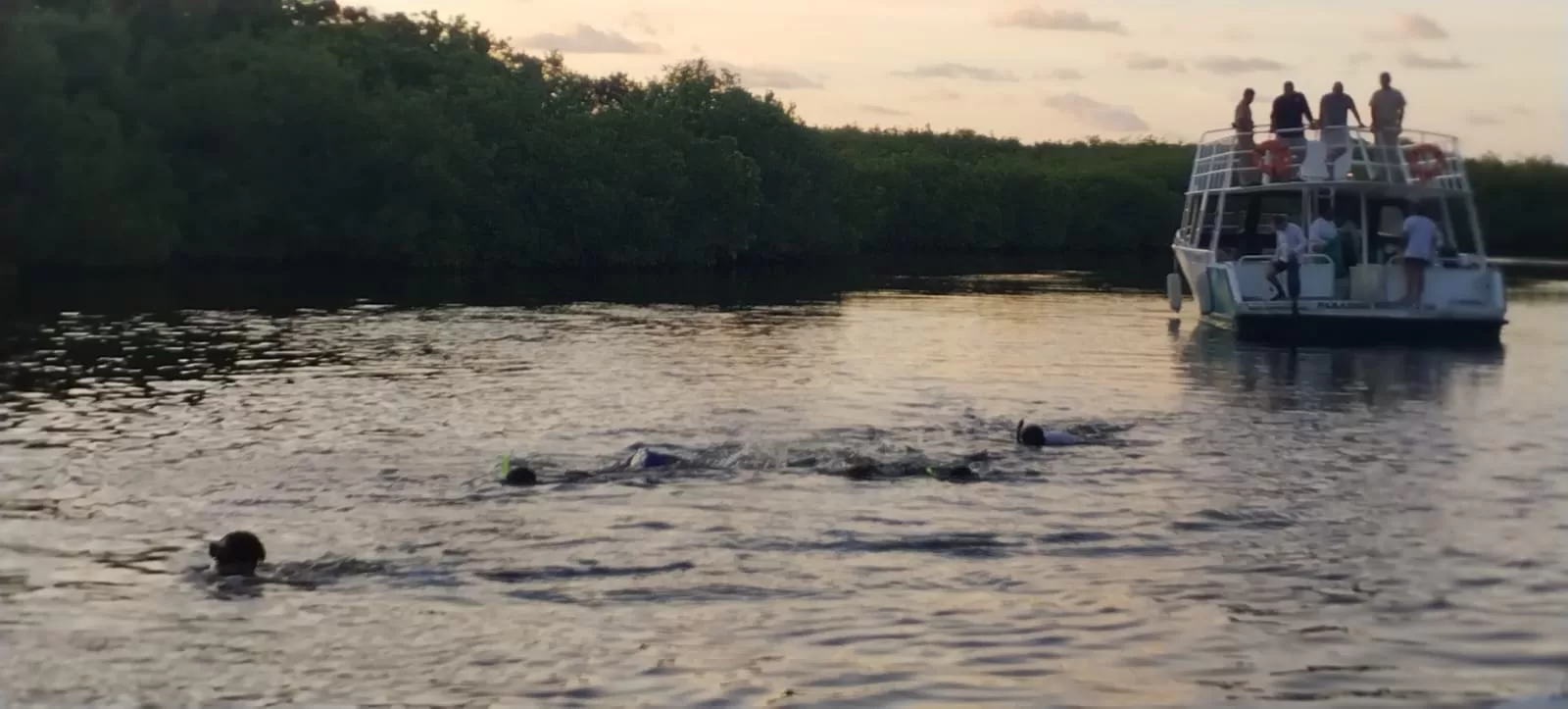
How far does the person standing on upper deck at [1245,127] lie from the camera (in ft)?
116

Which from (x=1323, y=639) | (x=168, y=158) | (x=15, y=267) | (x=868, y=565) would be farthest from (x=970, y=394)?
(x=168, y=158)

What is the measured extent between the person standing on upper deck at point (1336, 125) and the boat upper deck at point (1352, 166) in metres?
0.02

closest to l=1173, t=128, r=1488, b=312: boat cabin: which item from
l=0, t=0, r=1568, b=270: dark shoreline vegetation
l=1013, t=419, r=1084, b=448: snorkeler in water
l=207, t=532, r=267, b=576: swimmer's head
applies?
l=1013, t=419, r=1084, b=448: snorkeler in water

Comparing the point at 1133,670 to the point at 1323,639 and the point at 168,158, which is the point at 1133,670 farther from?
the point at 168,158

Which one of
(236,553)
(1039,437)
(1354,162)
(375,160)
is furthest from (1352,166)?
(375,160)

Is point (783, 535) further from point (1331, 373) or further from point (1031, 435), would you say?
point (1331, 373)

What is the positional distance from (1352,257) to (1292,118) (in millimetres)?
2777

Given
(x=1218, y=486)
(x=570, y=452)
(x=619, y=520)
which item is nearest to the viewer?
(x=619, y=520)

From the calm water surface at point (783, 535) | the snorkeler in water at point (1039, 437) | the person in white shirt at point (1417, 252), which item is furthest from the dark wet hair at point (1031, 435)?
the person in white shirt at point (1417, 252)

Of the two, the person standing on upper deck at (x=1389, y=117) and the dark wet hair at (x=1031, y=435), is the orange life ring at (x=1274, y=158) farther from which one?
the dark wet hair at (x=1031, y=435)

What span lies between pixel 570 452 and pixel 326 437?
2.88m

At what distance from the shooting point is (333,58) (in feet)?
248

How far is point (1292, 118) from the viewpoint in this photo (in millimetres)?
34812

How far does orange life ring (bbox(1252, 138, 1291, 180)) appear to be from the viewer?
3456cm
